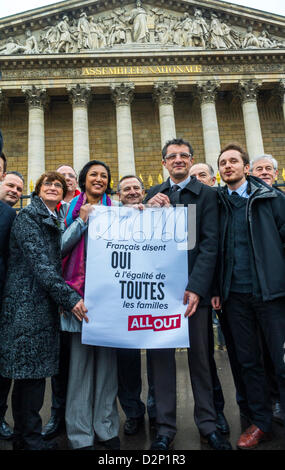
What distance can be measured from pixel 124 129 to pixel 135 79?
3.04 meters

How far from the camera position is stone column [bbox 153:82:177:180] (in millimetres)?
18062

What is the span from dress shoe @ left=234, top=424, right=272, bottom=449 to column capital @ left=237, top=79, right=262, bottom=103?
62.5 ft

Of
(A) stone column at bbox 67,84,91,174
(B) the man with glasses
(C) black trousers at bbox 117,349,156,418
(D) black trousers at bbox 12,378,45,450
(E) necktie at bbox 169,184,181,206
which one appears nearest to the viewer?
(D) black trousers at bbox 12,378,45,450

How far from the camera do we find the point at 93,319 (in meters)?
3.03

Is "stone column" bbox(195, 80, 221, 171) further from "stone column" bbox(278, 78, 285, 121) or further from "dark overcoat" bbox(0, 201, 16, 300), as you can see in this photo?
"dark overcoat" bbox(0, 201, 16, 300)

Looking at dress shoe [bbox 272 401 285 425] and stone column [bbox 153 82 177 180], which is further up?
stone column [bbox 153 82 177 180]

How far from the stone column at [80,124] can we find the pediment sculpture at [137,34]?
2216 mm

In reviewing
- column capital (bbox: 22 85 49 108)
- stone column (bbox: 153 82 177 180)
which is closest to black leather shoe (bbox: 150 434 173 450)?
stone column (bbox: 153 82 177 180)

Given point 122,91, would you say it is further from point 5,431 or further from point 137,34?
point 5,431

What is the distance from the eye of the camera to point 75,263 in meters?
3.30
